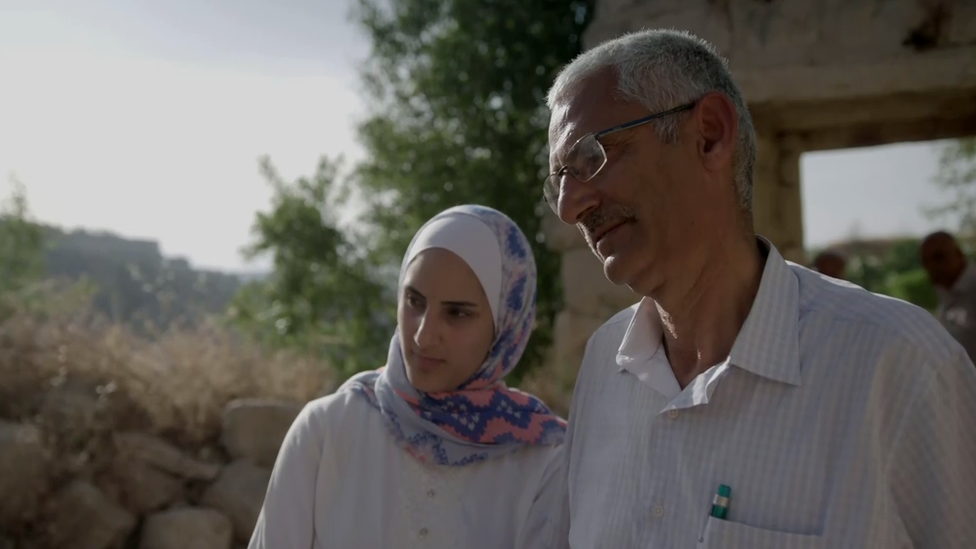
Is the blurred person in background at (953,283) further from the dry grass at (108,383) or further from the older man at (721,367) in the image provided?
the older man at (721,367)

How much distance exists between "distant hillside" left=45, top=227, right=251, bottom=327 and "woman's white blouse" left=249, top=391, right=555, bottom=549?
472 centimetres

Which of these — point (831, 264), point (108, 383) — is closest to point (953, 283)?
point (831, 264)

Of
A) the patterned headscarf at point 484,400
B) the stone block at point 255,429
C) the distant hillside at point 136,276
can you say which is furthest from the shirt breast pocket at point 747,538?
the distant hillside at point 136,276

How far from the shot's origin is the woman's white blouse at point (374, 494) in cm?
218

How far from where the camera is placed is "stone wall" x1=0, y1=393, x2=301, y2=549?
174 inches

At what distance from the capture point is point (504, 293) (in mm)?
2516

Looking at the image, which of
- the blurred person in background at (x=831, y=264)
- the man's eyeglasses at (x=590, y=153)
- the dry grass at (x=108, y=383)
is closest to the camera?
the man's eyeglasses at (x=590, y=153)

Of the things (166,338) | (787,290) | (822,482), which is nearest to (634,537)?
(822,482)

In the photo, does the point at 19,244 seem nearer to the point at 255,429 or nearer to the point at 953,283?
the point at 255,429

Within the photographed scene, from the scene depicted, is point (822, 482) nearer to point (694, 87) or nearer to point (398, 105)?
point (694, 87)

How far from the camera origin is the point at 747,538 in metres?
1.33

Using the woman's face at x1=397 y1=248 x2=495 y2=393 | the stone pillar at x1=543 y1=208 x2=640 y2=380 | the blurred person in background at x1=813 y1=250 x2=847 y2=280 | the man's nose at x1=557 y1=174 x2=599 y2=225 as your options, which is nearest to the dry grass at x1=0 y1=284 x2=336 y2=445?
the stone pillar at x1=543 y1=208 x2=640 y2=380

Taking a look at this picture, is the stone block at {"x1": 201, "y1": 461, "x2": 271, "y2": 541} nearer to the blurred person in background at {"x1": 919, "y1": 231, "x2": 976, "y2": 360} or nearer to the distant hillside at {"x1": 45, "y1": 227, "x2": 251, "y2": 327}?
the distant hillside at {"x1": 45, "y1": 227, "x2": 251, "y2": 327}

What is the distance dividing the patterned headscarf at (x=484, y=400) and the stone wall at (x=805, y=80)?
249 centimetres
